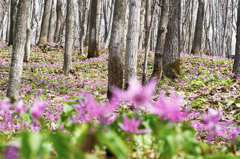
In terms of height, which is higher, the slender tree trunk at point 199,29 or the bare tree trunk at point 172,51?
the slender tree trunk at point 199,29

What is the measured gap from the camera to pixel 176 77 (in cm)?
1030

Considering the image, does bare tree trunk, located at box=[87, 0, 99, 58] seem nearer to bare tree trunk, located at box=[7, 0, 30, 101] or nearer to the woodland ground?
the woodland ground

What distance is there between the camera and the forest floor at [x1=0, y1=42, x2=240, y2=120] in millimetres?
6445

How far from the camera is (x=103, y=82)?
10.6m

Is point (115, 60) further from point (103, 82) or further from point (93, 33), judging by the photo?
point (93, 33)

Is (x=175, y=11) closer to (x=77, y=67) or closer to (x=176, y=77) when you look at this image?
(x=176, y=77)

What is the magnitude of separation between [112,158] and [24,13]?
493cm

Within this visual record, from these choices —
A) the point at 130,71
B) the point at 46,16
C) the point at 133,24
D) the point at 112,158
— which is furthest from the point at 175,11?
the point at 46,16

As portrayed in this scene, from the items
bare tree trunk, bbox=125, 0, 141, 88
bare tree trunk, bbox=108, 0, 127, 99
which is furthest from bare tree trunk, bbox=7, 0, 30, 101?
bare tree trunk, bbox=125, 0, 141, 88

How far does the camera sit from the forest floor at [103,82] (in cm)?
645

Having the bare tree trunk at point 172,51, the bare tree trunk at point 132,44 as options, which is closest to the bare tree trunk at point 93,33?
the bare tree trunk at point 172,51

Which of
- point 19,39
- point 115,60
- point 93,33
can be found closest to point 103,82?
point 115,60

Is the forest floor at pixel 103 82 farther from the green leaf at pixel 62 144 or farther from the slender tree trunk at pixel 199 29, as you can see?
the green leaf at pixel 62 144

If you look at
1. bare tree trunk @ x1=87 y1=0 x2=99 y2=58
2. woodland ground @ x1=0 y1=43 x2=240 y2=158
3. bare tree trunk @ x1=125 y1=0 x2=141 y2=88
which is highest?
bare tree trunk @ x1=87 y1=0 x2=99 y2=58
